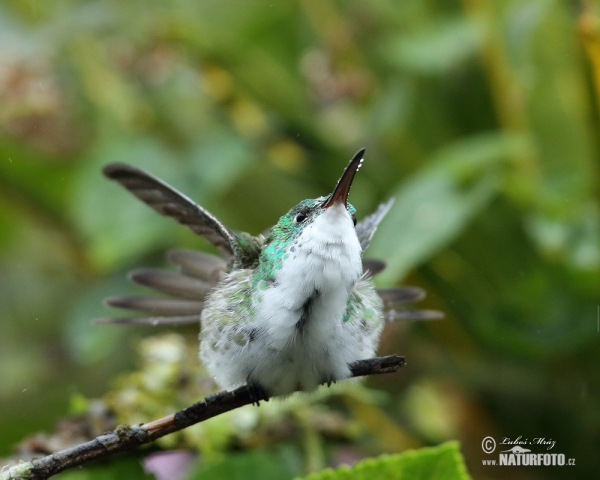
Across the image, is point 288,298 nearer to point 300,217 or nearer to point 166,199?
point 300,217

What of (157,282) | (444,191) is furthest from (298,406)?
(444,191)

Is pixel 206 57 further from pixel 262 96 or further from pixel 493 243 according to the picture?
pixel 493 243

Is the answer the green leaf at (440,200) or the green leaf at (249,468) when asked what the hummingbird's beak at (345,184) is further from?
the green leaf at (440,200)

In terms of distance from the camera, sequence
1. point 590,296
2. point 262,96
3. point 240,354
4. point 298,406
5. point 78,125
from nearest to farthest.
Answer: point 240,354 < point 298,406 < point 590,296 < point 262,96 < point 78,125

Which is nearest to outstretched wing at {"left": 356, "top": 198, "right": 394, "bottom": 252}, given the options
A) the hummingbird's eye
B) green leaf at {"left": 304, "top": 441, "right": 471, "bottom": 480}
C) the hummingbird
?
the hummingbird

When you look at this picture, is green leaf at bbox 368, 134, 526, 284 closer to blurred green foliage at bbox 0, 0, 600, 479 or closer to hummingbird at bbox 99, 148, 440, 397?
blurred green foliage at bbox 0, 0, 600, 479

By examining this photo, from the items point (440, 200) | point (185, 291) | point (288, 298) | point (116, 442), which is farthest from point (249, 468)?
point (440, 200)

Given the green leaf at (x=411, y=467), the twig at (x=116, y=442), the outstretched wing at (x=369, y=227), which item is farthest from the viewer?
the outstretched wing at (x=369, y=227)

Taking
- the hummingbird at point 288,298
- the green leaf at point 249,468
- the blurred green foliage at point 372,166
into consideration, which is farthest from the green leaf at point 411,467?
the blurred green foliage at point 372,166
